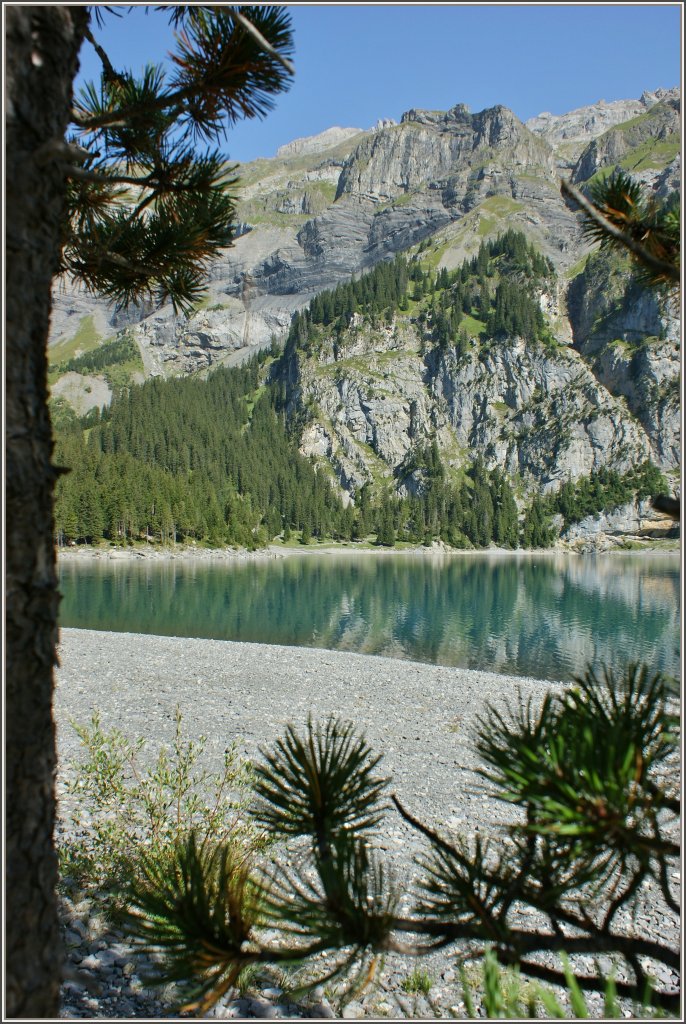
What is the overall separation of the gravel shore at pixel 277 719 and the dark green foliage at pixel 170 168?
243 centimetres

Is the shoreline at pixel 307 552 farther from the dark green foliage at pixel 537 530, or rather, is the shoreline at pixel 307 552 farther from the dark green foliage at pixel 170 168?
the dark green foliage at pixel 170 168

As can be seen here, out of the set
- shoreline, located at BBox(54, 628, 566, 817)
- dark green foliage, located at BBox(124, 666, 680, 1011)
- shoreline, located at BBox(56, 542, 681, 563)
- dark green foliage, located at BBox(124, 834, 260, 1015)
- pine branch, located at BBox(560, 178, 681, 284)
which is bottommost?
shoreline, located at BBox(56, 542, 681, 563)

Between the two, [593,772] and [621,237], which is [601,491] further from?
[593,772]

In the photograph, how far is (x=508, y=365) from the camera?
5969 inches

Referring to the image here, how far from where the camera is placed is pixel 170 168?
9.19 ft

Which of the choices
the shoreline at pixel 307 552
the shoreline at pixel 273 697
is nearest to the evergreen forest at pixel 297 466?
the shoreline at pixel 307 552

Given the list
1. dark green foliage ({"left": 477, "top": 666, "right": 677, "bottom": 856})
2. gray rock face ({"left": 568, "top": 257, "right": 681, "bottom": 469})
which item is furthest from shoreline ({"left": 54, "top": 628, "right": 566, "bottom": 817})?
gray rock face ({"left": 568, "top": 257, "right": 681, "bottom": 469})

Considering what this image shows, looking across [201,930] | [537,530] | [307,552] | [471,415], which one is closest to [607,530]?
[537,530]

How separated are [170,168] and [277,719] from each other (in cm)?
1176

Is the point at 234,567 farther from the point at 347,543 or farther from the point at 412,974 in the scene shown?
the point at 412,974

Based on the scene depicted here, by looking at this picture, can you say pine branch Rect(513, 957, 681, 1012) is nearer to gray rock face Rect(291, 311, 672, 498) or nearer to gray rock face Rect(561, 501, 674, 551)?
gray rock face Rect(561, 501, 674, 551)

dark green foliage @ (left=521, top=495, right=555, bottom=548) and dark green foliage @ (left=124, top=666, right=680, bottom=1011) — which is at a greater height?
dark green foliage @ (left=124, top=666, right=680, bottom=1011)

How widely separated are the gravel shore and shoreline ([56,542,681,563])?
53.7m

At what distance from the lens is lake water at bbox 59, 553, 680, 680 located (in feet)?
88.8
